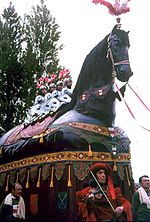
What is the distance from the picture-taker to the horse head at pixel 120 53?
704cm

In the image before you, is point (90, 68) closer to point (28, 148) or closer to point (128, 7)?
point (128, 7)

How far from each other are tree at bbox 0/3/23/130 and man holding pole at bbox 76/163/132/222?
786cm

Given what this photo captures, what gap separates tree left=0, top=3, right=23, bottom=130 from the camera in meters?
14.4

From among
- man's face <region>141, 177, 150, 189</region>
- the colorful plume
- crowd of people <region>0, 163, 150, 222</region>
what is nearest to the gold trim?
crowd of people <region>0, 163, 150, 222</region>

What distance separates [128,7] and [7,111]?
7634 millimetres

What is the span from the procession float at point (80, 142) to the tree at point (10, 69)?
6440 mm

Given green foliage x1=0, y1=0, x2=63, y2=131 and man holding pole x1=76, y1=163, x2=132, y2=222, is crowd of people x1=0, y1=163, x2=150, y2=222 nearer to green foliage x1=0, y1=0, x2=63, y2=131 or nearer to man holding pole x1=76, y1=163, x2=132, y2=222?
man holding pole x1=76, y1=163, x2=132, y2=222

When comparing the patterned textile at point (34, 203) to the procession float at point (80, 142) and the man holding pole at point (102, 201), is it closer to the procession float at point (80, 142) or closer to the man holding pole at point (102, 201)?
the procession float at point (80, 142)

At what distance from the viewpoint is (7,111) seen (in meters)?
14.3

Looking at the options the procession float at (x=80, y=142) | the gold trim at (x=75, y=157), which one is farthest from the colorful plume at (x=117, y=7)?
the gold trim at (x=75, y=157)

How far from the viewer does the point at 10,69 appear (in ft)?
48.6

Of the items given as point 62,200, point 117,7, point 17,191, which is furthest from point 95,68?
point 17,191

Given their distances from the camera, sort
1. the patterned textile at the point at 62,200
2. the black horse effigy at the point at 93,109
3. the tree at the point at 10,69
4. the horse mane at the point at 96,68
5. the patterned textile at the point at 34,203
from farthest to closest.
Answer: the tree at the point at 10,69
the patterned textile at the point at 34,203
the horse mane at the point at 96,68
the black horse effigy at the point at 93,109
the patterned textile at the point at 62,200

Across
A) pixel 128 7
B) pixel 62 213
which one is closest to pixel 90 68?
pixel 128 7
